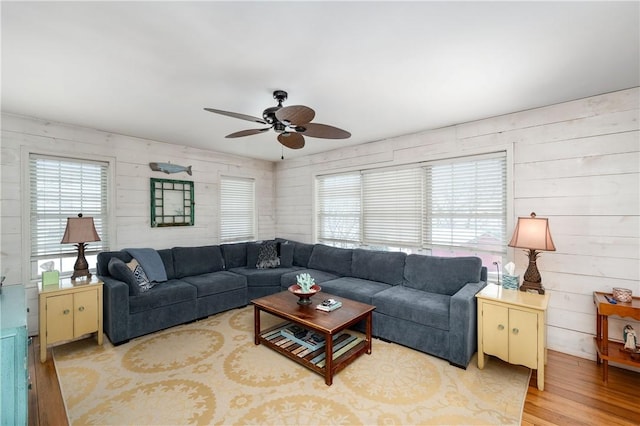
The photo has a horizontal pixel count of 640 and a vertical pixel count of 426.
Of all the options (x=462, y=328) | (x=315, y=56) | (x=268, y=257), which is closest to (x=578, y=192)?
(x=462, y=328)

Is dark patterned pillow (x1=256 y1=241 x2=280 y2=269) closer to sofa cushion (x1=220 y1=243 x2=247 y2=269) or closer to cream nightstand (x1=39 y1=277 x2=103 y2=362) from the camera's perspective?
sofa cushion (x1=220 y1=243 x2=247 y2=269)

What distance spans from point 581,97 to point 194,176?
5069 millimetres

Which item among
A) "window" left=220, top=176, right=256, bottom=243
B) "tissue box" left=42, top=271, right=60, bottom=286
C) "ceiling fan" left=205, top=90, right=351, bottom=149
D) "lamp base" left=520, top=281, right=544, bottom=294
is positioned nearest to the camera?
"ceiling fan" left=205, top=90, right=351, bottom=149

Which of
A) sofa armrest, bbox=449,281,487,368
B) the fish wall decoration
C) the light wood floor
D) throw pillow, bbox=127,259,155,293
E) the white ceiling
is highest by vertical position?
the white ceiling

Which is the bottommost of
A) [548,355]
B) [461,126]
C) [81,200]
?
[548,355]

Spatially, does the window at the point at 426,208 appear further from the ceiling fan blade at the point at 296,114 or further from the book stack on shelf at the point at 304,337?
the ceiling fan blade at the point at 296,114

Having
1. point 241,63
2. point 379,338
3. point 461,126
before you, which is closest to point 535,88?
point 461,126

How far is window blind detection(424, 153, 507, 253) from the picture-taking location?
10.5 feet

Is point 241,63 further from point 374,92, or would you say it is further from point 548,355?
point 548,355

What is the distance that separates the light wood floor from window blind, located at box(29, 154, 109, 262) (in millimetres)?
1359

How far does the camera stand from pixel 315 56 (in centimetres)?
195

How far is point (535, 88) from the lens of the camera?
2459mm

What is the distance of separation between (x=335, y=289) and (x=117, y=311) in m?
2.44

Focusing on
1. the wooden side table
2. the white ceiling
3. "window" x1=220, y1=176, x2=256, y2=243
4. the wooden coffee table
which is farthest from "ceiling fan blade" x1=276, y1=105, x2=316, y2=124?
"window" x1=220, y1=176, x2=256, y2=243
